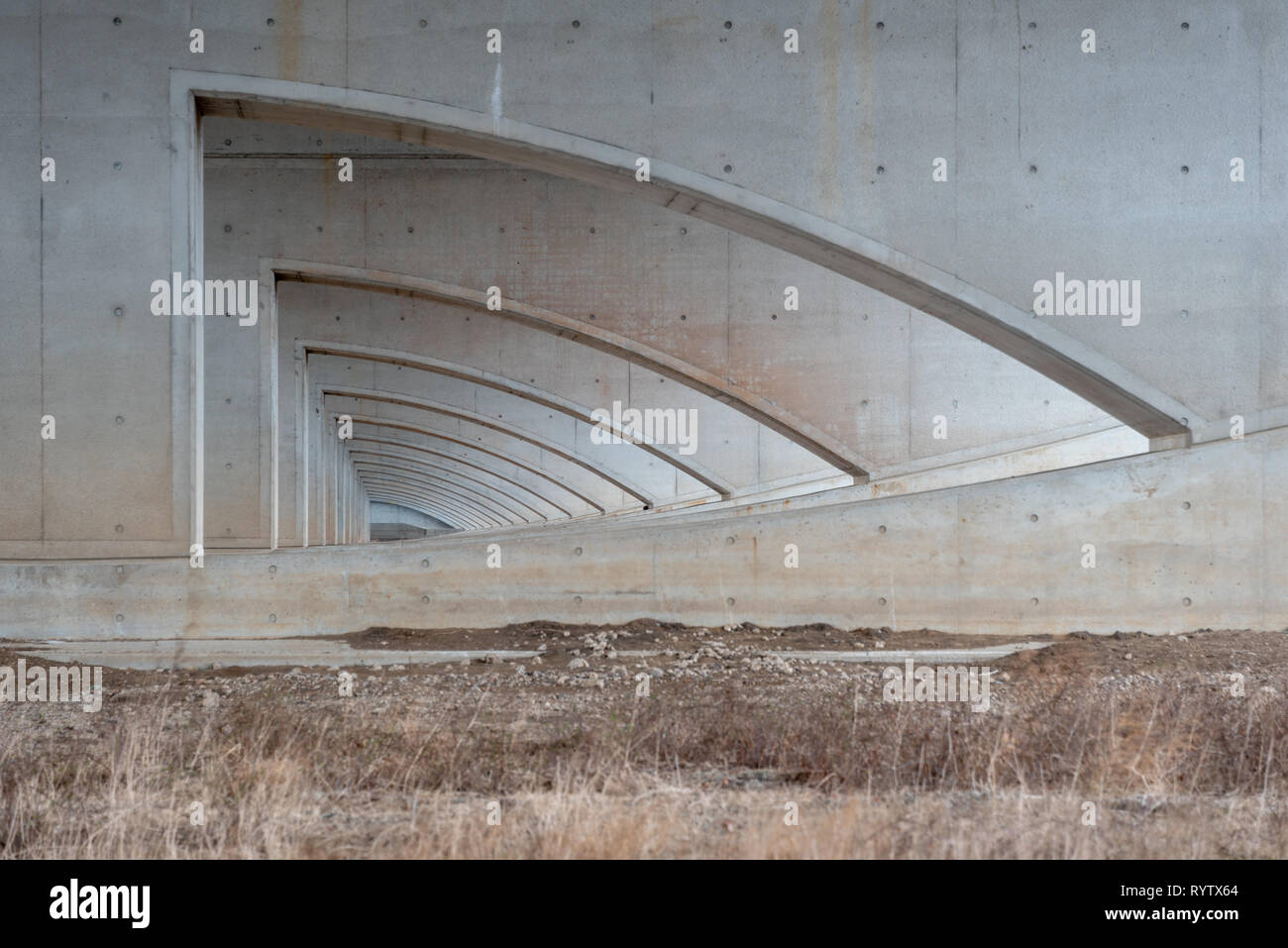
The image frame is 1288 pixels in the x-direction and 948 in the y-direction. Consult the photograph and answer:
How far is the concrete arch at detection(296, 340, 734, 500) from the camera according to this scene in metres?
22.0

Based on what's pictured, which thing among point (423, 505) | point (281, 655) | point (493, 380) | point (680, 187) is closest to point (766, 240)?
point (680, 187)

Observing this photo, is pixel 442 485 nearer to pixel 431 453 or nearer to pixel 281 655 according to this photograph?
pixel 431 453

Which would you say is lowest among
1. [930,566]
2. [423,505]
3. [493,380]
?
[930,566]

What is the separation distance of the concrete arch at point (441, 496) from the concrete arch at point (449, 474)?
4026 millimetres

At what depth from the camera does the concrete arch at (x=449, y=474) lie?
128ft

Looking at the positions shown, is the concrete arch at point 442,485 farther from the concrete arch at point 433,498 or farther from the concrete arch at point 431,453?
the concrete arch at point 431,453

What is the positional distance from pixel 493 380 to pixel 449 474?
21396 millimetres

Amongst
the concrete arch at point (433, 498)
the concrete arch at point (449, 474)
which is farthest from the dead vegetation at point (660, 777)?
the concrete arch at point (433, 498)

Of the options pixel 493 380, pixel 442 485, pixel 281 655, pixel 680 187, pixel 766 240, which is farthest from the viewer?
pixel 442 485

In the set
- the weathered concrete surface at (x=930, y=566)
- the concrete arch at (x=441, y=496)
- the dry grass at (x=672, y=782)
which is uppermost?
the concrete arch at (x=441, y=496)

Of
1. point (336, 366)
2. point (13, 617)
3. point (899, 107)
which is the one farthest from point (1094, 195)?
point (336, 366)

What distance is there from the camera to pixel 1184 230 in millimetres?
12000

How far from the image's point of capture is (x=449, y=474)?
43.3 metres
